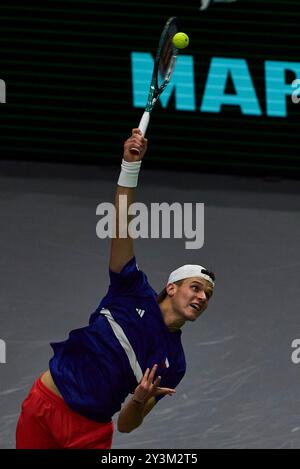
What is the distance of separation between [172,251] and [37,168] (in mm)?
2608

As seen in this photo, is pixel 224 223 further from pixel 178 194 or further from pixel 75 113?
pixel 75 113

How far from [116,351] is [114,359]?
2.0 inches

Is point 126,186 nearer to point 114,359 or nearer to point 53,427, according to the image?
point 114,359

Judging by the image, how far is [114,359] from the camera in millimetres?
7574

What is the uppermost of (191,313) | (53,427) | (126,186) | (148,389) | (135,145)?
(135,145)

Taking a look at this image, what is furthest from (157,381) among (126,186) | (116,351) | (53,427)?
(126,186)

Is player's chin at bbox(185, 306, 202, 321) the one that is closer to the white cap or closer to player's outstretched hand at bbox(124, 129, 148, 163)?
the white cap

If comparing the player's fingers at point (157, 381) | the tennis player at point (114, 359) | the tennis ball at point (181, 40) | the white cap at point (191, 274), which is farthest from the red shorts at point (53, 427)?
the tennis ball at point (181, 40)

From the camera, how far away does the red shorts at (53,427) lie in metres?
7.68

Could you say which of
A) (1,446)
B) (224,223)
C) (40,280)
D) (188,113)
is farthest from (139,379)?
(188,113)

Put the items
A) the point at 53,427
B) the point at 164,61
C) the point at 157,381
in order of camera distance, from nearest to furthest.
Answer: the point at 157,381, the point at 53,427, the point at 164,61

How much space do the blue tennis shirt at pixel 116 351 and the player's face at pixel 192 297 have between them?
14cm

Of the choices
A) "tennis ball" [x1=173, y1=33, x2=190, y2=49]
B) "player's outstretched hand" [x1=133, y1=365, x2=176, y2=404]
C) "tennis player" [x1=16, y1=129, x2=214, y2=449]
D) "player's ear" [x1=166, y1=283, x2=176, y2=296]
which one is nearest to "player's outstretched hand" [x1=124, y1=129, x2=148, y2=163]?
"tennis player" [x1=16, y1=129, x2=214, y2=449]

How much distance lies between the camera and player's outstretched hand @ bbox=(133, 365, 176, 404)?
7.32 meters
